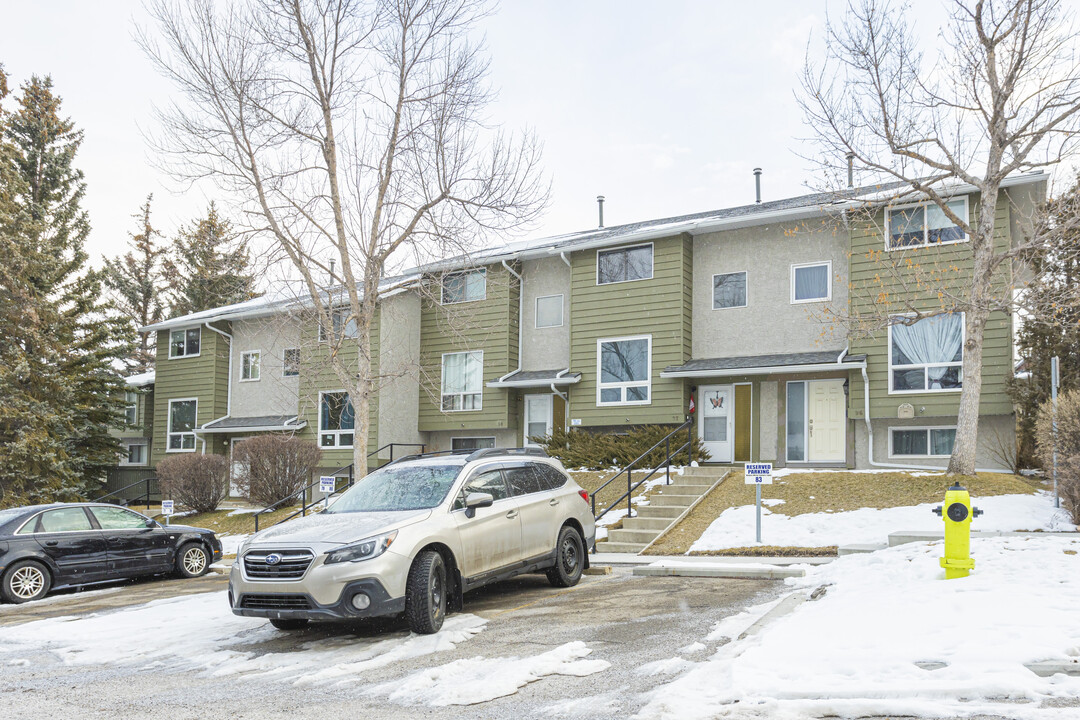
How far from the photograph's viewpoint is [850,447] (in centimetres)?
1906

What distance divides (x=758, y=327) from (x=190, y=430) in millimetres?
21051

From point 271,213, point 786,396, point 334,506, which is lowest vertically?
point 334,506

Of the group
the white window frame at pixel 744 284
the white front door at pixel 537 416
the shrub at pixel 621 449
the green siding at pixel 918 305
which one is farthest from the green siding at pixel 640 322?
the green siding at pixel 918 305

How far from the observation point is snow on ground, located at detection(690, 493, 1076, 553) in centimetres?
1227

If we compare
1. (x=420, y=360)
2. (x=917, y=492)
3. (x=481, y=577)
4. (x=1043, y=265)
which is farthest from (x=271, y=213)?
(x=1043, y=265)

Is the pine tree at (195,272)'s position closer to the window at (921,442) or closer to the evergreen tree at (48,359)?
the evergreen tree at (48,359)

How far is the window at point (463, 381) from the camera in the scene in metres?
24.6

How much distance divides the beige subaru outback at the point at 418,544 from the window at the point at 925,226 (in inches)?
461

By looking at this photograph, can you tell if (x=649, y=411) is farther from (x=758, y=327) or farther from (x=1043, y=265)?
(x=1043, y=265)

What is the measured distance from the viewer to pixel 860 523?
44.4 ft

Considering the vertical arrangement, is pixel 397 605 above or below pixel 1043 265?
below

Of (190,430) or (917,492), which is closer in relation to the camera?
(917,492)

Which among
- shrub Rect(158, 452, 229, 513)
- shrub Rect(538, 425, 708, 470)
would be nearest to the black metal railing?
shrub Rect(538, 425, 708, 470)

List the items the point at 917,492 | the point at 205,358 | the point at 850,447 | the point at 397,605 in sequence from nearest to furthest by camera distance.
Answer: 1. the point at 397,605
2. the point at 917,492
3. the point at 850,447
4. the point at 205,358
